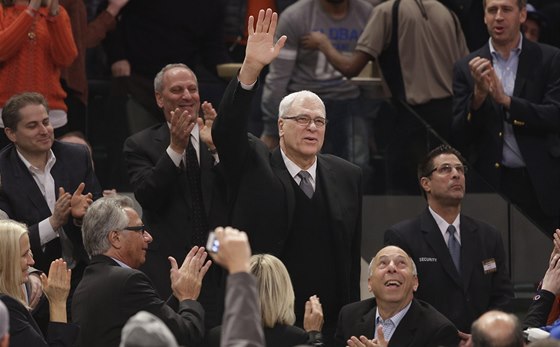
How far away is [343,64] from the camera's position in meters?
10.8

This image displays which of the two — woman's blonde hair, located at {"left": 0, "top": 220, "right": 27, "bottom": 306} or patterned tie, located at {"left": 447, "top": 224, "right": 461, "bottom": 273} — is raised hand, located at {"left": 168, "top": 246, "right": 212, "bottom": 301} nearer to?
woman's blonde hair, located at {"left": 0, "top": 220, "right": 27, "bottom": 306}

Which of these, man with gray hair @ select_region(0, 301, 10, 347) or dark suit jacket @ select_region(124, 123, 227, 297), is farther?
dark suit jacket @ select_region(124, 123, 227, 297)

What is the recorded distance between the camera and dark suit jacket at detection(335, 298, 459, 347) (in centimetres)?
786

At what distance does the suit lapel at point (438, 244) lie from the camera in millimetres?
8750

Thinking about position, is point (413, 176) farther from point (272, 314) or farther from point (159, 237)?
point (272, 314)

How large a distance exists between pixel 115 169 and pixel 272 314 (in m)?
3.82

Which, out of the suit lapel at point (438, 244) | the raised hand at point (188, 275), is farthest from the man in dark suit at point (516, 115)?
the raised hand at point (188, 275)

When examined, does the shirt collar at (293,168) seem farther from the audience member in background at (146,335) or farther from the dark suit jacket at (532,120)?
the audience member in background at (146,335)

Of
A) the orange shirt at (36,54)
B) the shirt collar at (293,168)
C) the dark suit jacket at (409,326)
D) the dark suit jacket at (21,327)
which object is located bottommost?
the dark suit jacket at (409,326)

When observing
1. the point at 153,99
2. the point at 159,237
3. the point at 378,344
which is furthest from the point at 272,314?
the point at 153,99

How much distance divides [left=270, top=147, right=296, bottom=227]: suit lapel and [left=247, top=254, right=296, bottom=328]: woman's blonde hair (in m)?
0.86

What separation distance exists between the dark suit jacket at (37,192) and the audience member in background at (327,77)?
6.52 feet

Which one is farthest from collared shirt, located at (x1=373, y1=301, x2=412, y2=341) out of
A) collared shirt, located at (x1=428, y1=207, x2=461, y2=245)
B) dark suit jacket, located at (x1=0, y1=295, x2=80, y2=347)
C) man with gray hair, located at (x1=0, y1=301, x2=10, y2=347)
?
man with gray hair, located at (x1=0, y1=301, x2=10, y2=347)

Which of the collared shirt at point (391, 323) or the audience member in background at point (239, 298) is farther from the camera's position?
the collared shirt at point (391, 323)
